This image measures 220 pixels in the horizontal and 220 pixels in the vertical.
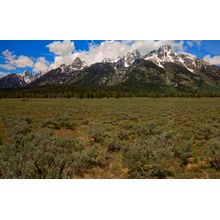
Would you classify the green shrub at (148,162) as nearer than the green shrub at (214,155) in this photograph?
Yes

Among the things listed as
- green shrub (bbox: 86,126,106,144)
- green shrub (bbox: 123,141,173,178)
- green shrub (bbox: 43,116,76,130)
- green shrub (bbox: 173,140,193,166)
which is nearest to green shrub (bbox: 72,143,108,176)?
green shrub (bbox: 123,141,173,178)

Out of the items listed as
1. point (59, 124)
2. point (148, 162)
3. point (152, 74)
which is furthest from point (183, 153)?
point (152, 74)

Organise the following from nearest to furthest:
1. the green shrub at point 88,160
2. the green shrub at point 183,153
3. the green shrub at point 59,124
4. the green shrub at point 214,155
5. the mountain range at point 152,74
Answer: the green shrub at point 88,160 < the green shrub at point 214,155 < the green shrub at point 183,153 < the green shrub at point 59,124 < the mountain range at point 152,74

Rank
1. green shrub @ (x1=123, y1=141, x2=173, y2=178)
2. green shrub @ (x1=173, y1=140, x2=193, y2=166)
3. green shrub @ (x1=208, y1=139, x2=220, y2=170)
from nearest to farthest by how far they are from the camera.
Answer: green shrub @ (x1=123, y1=141, x2=173, y2=178), green shrub @ (x1=208, y1=139, x2=220, y2=170), green shrub @ (x1=173, y1=140, x2=193, y2=166)

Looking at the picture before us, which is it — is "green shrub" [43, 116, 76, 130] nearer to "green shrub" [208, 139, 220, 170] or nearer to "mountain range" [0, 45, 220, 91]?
"green shrub" [208, 139, 220, 170]

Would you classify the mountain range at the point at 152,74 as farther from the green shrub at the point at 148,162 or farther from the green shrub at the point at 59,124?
the green shrub at the point at 148,162

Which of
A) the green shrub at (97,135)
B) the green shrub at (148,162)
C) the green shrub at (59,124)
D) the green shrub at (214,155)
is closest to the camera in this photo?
the green shrub at (148,162)

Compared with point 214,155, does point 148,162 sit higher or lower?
lower

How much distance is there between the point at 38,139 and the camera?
9.19 metres

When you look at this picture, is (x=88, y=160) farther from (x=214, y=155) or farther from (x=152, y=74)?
(x=152, y=74)

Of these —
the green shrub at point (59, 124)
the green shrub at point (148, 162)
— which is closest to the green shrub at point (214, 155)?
the green shrub at point (148, 162)
